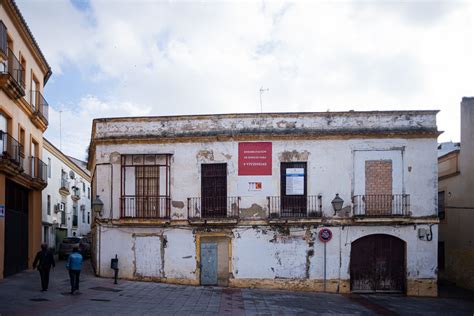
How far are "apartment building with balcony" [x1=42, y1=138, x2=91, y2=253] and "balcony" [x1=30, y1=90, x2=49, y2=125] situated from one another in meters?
6.80

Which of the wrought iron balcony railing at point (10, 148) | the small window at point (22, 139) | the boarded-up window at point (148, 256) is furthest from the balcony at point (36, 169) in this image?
the boarded-up window at point (148, 256)

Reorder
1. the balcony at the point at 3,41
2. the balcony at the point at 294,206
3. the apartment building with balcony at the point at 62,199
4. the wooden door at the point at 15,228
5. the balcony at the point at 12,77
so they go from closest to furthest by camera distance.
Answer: the balcony at the point at 3,41 < the balcony at the point at 12,77 < the wooden door at the point at 15,228 < the balcony at the point at 294,206 < the apartment building with balcony at the point at 62,199

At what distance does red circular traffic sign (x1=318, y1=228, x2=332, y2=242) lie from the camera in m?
18.2

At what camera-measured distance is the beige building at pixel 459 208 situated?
21.0 m

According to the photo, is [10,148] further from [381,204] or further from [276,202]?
[381,204]

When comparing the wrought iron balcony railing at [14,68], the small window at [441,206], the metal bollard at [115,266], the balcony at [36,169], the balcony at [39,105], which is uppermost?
the wrought iron balcony railing at [14,68]

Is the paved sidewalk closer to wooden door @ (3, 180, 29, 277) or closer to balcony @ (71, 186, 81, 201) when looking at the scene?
wooden door @ (3, 180, 29, 277)

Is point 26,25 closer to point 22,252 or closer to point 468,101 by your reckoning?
point 22,252

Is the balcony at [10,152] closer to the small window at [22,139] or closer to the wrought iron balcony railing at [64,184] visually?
the small window at [22,139]

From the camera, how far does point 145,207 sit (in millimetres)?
18703

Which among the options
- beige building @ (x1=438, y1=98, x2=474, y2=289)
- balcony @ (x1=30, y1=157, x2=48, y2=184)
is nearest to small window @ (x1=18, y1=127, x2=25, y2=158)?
balcony @ (x1=30, y1=157, x2=48, y2=184)

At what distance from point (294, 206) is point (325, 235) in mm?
1576

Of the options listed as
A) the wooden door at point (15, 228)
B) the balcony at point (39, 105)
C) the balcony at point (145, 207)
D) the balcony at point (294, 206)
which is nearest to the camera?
the wooden door at point (15, 228)

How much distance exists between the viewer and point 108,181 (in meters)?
18.9
